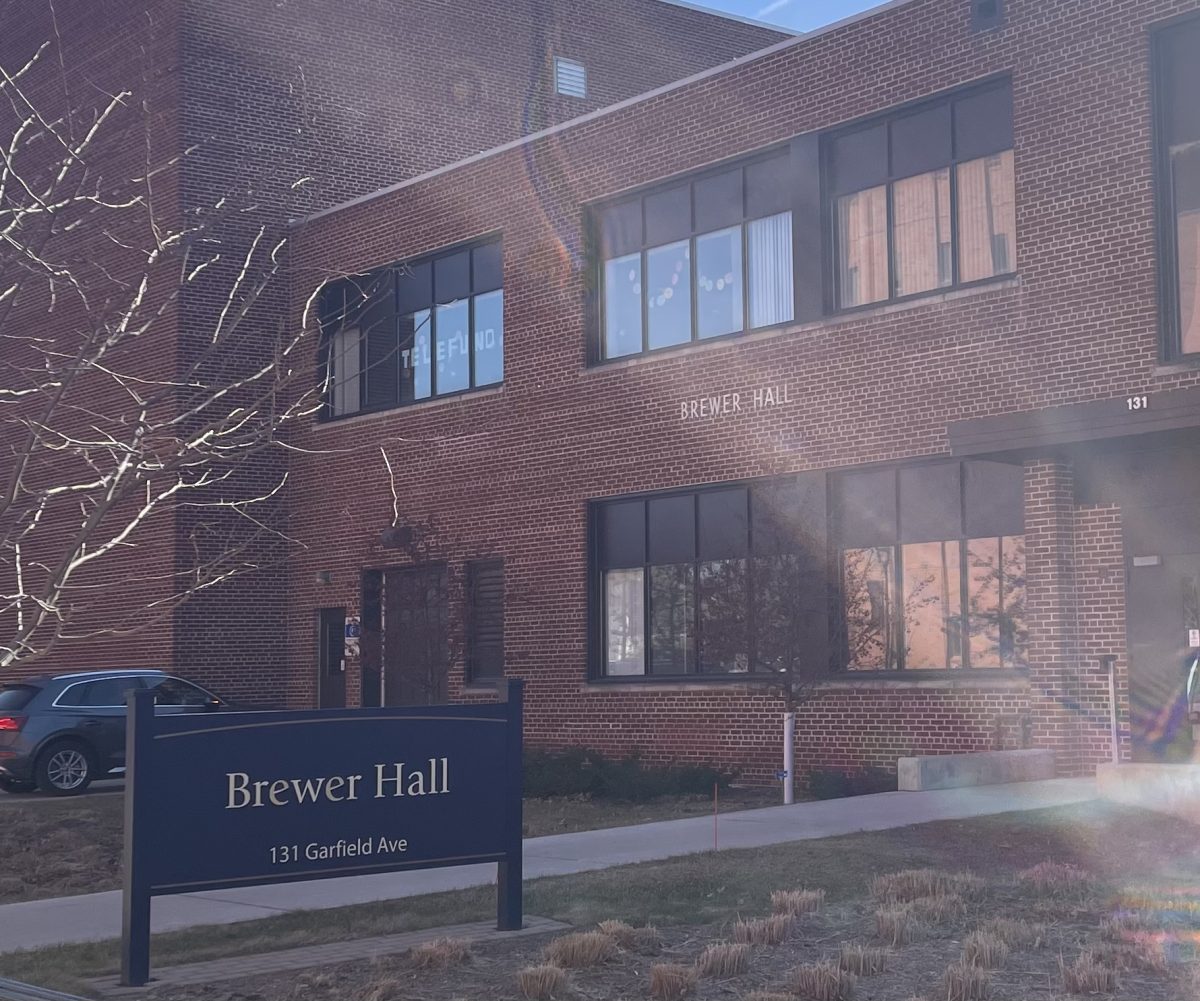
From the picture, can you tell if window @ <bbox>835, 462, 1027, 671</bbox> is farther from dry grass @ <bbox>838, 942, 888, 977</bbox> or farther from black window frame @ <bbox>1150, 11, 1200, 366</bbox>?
dry grass @ <bbox>838, 942, 888, 977</bbox>

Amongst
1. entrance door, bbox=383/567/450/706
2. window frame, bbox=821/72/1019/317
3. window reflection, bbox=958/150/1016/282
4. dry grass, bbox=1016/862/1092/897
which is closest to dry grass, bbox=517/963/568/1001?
dry grass, bbox=1016/862/1092/897

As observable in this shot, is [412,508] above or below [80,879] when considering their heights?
above

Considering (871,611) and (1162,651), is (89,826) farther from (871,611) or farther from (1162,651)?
(1162,651)

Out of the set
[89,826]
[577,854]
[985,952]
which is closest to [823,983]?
[985,952]

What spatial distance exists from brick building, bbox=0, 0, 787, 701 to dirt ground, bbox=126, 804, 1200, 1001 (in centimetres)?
1893

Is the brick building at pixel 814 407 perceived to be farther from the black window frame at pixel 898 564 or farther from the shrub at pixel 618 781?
the shrub at pixel 618 781

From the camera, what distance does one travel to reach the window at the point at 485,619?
26172 millimetres

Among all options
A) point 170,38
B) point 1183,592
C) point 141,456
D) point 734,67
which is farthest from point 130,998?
point 170,38

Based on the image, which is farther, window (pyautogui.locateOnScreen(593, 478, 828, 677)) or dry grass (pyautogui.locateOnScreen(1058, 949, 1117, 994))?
window (pyautogui.locateOnScreen(593, 478, 828, 677))

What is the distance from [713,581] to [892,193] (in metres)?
5.42

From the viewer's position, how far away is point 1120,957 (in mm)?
7914

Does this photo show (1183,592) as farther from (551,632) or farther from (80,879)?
(80,879)

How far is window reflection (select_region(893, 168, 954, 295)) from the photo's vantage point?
805 inches

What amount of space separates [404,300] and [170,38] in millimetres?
6593
